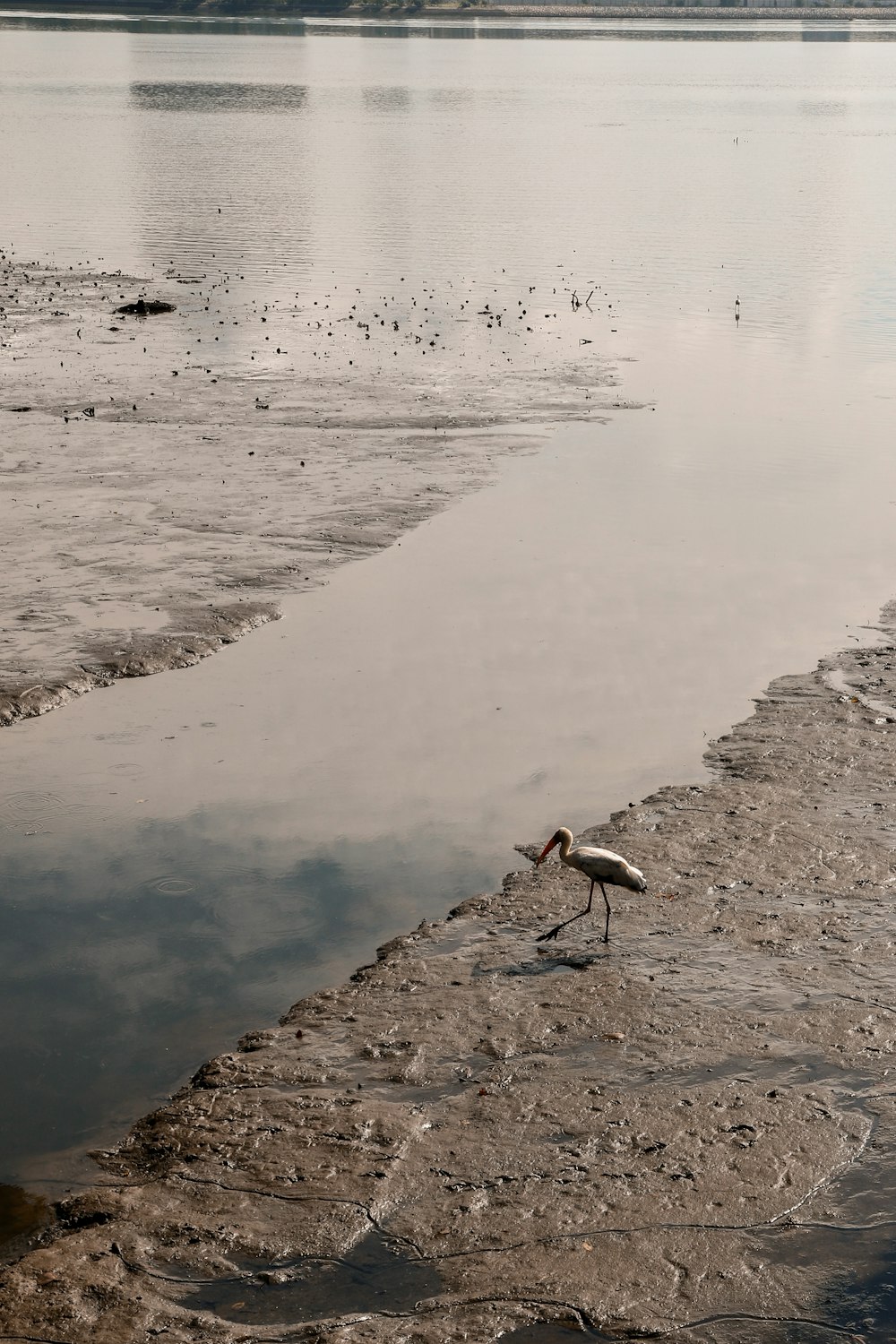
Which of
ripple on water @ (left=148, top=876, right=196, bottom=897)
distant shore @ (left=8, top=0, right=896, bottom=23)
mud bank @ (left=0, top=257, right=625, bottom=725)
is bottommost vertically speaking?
ripple on water @ (left=148, top=876, right=196, bottom=897)

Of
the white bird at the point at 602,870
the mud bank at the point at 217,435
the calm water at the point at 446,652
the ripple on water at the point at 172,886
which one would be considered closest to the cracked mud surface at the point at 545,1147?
the white bird at the point at 602,870

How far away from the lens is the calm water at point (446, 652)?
31.8 feet

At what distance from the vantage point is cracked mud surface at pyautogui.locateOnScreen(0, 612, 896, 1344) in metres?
6.85

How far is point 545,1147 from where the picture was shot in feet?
25.7

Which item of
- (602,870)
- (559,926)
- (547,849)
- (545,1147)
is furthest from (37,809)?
(545,1147)

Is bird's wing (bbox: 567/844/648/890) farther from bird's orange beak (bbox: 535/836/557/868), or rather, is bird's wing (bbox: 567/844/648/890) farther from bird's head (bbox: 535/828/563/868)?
bird's orange beak (bbox: 535/836/557/868)

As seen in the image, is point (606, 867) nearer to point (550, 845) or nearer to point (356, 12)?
point (550, 845)

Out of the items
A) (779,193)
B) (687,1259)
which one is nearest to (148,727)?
(687,1259)

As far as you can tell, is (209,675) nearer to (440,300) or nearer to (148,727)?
(148,727)

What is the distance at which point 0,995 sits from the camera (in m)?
9.23

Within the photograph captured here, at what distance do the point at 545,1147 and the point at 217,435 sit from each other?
1486cm

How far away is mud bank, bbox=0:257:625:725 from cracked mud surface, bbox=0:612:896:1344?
558 cm

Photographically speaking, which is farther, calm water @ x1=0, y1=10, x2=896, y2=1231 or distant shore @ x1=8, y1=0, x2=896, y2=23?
distant shore @ x1=8, y1=0, x2=896, y2=23

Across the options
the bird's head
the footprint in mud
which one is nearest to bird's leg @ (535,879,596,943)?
the bird's head
